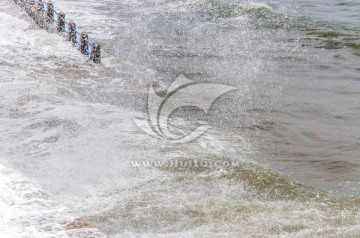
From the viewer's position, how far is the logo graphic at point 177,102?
9.95m

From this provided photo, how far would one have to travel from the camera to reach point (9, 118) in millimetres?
10289

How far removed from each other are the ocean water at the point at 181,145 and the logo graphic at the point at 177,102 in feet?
0.78

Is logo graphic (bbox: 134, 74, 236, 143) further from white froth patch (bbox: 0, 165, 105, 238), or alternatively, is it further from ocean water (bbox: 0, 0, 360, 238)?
white froth patch (bbox: 0, 165, 105, 238)

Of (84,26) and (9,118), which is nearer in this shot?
(9,118)

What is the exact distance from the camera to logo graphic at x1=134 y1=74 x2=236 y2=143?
995cm

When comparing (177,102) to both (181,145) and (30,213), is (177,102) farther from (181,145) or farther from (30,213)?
(30,213)

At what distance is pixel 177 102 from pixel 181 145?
306 cm

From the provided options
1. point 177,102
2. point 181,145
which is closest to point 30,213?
point 181,145

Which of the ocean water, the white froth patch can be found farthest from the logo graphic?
the white froth patch

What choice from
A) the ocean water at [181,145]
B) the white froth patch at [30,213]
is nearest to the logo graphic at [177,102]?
the ocean water at [181,145]

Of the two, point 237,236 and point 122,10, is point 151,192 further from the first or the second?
point 122,10

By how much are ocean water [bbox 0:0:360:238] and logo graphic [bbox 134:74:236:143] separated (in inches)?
9.4

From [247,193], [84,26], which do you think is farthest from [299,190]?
[84,26]

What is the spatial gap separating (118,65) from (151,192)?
858 centimetres
